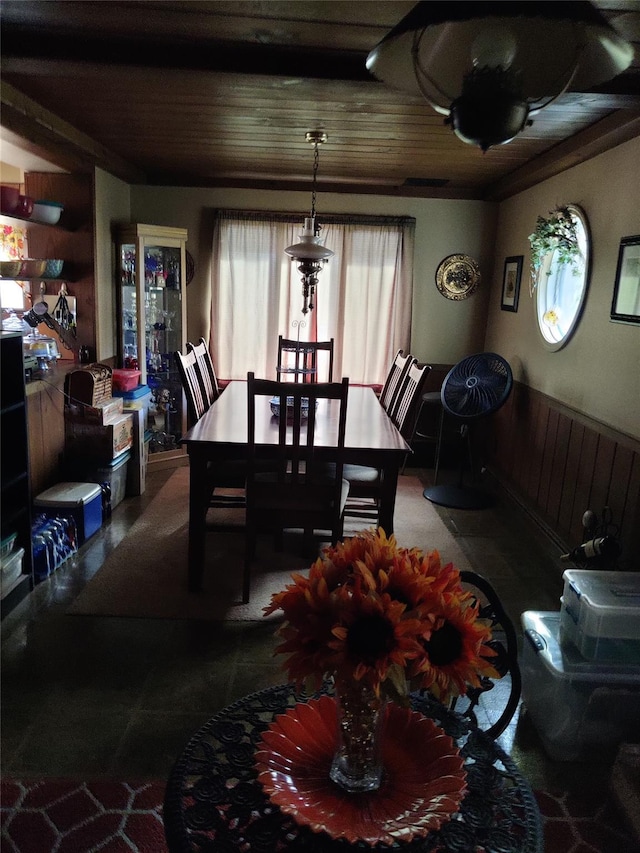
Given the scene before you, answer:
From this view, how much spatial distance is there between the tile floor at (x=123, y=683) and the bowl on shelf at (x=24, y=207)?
1.82 metres

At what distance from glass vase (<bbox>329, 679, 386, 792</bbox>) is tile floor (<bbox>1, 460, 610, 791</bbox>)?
1035 mm

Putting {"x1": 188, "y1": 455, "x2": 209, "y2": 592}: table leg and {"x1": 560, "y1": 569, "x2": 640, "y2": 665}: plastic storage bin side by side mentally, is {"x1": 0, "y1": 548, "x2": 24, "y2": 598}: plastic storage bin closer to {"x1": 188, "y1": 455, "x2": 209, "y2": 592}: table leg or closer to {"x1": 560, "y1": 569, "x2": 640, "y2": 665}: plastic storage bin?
{"x1": 188, "y1": 455, "x2": 209, "y2": 592}: table leg

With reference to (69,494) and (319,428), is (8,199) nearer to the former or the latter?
(69,494)

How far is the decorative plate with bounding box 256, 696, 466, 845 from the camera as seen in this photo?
1026mm

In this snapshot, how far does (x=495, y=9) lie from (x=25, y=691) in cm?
243

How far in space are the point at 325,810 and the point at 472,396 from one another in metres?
3.51

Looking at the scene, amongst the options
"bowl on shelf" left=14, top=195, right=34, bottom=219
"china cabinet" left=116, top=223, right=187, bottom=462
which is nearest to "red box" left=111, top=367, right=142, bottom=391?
"china cabinet" left=116, top=223, right=187, bottom=462

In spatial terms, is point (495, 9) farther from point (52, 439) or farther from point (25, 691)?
point (52, 439)

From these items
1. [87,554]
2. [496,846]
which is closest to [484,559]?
[87,554]

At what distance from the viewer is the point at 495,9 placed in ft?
2.78

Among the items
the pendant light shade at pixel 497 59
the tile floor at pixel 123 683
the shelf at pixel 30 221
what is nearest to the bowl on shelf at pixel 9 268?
the shelf at pixel 30 221

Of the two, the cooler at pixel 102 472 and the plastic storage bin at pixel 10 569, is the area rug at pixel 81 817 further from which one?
the cooler at pixel 102 472

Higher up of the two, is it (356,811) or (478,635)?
(478,635)

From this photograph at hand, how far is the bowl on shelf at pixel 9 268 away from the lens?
3.27m
